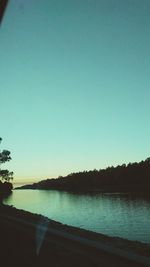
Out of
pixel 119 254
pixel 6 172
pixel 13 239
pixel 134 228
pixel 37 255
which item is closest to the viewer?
pixel 119 254

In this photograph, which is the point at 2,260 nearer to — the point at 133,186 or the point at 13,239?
the point at 13,239

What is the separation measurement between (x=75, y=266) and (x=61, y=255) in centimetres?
123

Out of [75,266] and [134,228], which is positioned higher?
[75,266]

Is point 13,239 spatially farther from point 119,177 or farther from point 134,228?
point 119,177

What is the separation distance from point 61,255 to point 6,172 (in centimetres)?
7616

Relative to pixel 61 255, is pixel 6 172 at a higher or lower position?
higher

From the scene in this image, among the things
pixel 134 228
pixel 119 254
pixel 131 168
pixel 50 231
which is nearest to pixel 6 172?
pixel 134 228

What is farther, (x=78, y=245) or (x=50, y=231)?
(x=50, y=231)

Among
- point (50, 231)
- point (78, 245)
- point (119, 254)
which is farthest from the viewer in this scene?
point (50, 231)

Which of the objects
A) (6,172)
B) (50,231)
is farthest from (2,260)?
(6,172)

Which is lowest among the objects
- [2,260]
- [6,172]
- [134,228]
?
[134,228]

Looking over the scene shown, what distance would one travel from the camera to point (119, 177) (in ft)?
593

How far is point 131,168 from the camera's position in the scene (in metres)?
178

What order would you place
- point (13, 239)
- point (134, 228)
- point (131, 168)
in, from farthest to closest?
point (131, 168) < point (134, 228) < point (13, 239)
